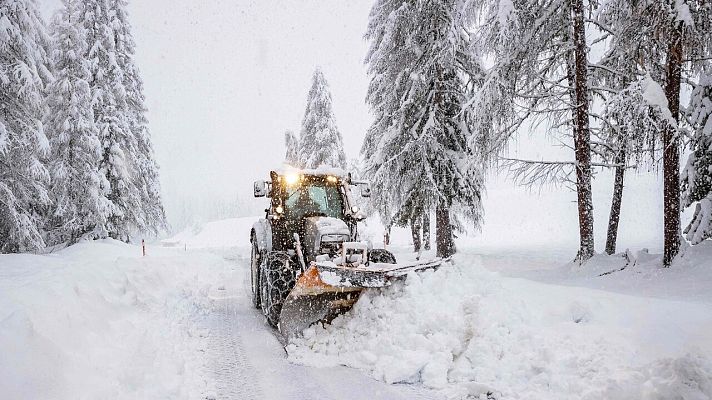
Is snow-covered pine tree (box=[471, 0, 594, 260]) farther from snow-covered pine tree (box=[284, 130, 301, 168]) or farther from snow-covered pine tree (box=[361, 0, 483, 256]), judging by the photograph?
snow-covered pine tree (box=[284, 130, 301, 168])

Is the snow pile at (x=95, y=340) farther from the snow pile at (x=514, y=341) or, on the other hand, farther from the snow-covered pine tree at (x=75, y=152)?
the snow-covered pine tree at (x=75, y=152)

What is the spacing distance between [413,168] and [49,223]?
15233mm

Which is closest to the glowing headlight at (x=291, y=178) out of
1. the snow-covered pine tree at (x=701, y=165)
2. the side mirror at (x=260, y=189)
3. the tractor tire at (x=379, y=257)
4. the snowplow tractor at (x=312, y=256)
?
the snowplow tractor at (x=312, y=256)

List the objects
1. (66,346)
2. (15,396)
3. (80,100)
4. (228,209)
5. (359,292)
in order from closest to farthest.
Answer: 1. (15,396)
2. (66,346)
3. (359,292)
4. (80,100)
5. (228,209)

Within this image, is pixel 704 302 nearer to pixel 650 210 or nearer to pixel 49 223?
pixel 49 223

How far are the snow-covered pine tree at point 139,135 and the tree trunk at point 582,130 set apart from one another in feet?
55.5

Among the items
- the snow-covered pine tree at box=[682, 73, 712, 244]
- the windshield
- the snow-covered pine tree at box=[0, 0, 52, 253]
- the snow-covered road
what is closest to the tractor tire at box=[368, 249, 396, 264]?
the windshield

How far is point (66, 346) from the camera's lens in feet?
13.6

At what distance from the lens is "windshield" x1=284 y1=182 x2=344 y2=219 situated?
7.62 metres

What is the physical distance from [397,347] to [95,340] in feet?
10.5

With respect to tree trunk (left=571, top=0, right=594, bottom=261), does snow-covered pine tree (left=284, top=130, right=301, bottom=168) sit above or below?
above

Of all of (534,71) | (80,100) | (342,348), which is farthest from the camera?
(80,100)

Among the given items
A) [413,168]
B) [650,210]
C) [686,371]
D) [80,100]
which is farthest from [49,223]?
[650,210]

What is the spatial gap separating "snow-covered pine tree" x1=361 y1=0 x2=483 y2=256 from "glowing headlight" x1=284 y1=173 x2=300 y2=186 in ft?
17.0
